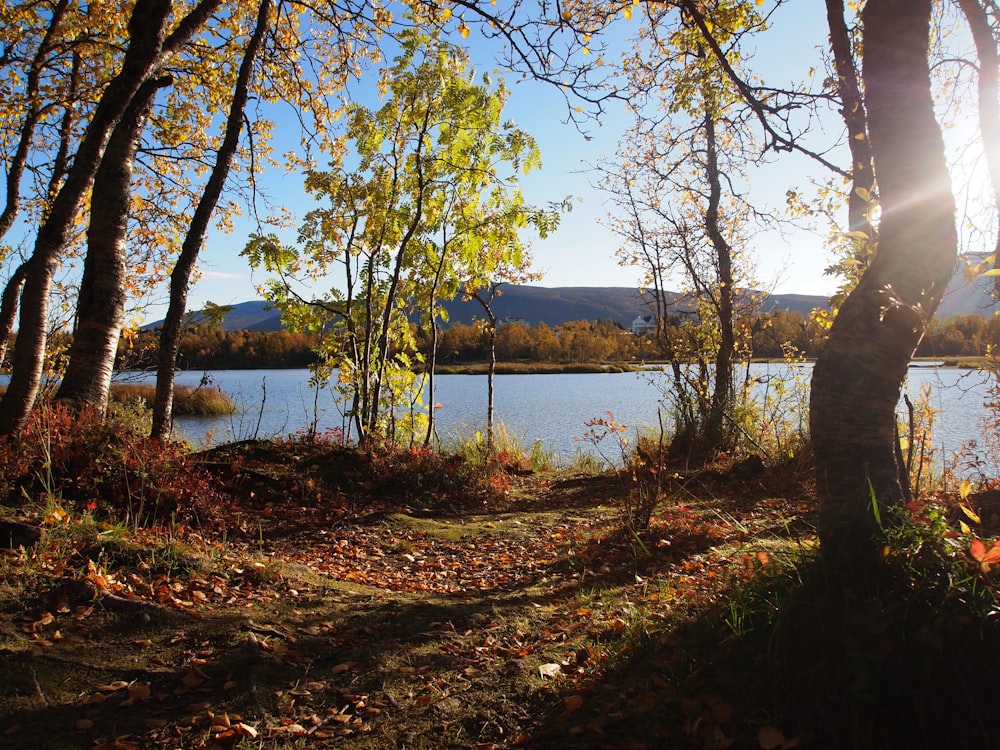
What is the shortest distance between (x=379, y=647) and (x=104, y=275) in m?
4.50

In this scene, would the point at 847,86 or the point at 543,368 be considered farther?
the point at 543,368

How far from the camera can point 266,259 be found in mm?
7980

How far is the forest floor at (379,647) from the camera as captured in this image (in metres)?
2.31

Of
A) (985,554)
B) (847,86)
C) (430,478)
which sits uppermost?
(847,86)

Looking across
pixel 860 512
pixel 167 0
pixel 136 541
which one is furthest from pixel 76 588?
pixel 167 0

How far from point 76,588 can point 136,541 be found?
0.77 m

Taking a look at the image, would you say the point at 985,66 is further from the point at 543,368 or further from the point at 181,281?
the point at 543,368

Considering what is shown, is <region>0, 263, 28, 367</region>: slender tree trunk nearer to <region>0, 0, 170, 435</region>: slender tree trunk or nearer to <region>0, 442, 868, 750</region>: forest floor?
<region>0, 0, 170, 435</region>: slender tree trunk

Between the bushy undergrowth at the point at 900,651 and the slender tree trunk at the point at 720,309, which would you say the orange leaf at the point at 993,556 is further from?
the slender tree trunk at the point at 720,309

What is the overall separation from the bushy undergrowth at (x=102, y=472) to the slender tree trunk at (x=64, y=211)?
0.32 meters

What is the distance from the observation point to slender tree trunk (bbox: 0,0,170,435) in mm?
4988

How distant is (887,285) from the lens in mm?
2529

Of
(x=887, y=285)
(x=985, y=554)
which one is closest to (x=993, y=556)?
(x=985, y=554)

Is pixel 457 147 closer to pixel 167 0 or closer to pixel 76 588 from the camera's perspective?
pixel 167 0
